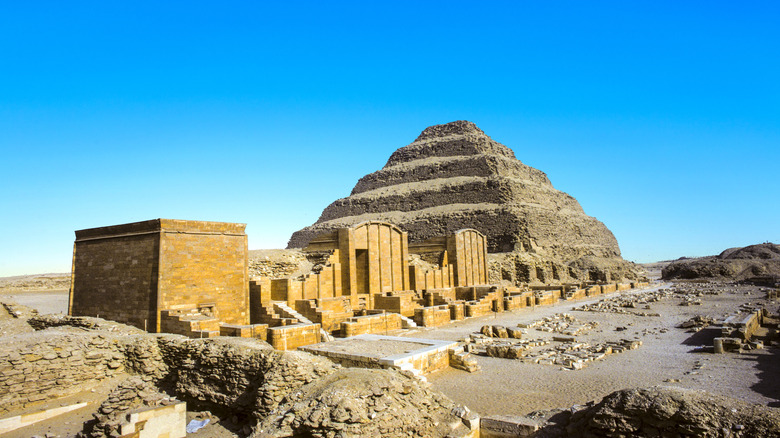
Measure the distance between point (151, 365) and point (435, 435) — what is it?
6.43m

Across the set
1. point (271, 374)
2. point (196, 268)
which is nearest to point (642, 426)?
point (271, 374)

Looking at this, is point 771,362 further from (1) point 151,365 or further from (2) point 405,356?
(1) point 151,365

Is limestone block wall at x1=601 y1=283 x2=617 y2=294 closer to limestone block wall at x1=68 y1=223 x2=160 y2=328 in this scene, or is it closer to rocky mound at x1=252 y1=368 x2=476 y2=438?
limestone block wall at x1=68 y1=223 x2=160 y2=328

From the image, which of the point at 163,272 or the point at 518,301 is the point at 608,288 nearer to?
the point at 518,301

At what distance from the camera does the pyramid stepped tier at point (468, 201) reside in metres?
47.1

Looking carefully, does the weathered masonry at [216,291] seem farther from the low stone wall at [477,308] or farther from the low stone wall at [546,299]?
the low stone wall at [546,299]

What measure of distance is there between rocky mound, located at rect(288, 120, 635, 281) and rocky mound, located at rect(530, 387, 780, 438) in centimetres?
3389

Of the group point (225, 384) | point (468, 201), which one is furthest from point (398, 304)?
point (468, 201)

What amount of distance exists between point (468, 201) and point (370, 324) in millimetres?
40162

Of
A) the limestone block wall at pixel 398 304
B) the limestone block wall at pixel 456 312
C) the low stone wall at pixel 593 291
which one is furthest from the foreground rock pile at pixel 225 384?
the low stone wall at pixel 593 291

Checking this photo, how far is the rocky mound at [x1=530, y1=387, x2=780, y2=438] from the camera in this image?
4.38 meters

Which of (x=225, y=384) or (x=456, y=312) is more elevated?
(x=456, y=312)

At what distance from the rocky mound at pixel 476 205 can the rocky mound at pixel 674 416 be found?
33888 mm

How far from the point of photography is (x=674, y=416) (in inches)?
180
